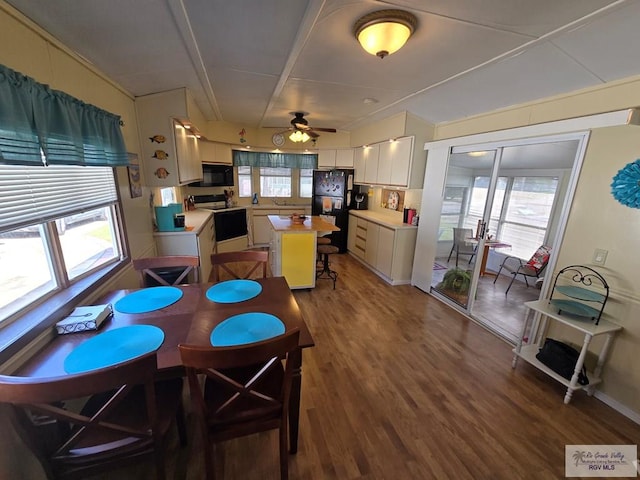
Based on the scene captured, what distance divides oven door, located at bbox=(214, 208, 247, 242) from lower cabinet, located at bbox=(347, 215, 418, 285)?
251cm

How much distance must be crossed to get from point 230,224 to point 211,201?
2.24 feet

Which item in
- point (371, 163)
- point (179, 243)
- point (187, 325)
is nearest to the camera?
point (187, 325)

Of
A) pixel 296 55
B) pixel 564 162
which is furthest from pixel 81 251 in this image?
pixel 564 162

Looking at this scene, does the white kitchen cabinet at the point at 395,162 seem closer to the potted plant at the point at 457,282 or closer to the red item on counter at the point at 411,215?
the red item on counter at the point at 411,215

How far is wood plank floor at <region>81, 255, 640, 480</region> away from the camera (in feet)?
5.01

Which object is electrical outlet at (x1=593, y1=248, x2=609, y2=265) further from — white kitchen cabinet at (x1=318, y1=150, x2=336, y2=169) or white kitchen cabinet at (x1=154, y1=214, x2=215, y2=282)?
white kitchen cabinet at (x1=318, y1=150, x2=336, y2=169)

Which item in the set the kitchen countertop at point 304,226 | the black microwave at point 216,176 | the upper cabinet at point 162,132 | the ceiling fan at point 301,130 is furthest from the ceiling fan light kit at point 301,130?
the black microwave at point 216,176

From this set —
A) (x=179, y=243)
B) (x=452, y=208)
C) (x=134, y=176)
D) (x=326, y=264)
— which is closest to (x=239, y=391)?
(x=134, y=176)

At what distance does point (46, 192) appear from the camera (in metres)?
1.48

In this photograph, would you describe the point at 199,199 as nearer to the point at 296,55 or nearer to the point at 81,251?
the point at 81,251

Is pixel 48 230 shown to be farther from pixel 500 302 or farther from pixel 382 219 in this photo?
pixel 500 302

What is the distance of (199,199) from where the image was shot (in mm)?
5074

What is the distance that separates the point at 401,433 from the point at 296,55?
2908 millimetres

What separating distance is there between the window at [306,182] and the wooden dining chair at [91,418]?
5249 millimetres
